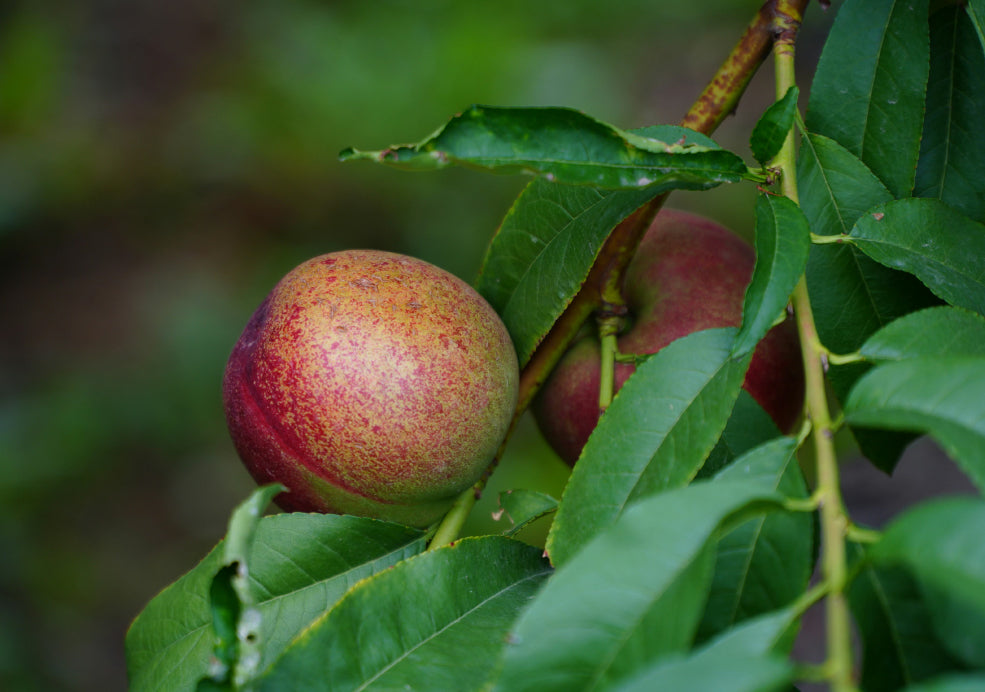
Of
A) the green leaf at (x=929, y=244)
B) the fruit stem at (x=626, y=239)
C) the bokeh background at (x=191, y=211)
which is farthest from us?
the bokeh background at (x=191, y=211)

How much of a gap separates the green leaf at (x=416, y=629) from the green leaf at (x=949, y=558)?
0.29 metres

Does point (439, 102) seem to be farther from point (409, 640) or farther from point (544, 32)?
point (409, 640)

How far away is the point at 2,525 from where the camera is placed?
102 inches

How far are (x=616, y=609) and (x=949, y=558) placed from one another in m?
0.16

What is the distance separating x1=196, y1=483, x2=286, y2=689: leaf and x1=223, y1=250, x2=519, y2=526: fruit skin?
279mm

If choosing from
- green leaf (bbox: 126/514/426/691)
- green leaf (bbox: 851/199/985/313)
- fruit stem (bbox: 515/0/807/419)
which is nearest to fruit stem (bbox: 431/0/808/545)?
fruit stem (bbox: 515/0/807/419)

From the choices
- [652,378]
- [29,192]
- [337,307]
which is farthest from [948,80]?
[29,192]

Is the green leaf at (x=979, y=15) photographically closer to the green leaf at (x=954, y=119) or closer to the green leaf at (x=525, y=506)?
the green leaf at (x=954, y=119)

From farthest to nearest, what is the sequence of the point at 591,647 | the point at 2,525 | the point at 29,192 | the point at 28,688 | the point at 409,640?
the point at 29,192 → the point at 2,525 → the point at 28,688 → the point at 409,640 → the point at 591,647

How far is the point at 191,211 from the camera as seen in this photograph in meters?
3.14

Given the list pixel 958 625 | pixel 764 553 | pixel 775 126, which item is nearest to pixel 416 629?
pixel 764 553

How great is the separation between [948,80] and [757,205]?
40cm

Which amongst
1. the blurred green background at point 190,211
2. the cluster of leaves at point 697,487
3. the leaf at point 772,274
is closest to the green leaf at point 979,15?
the cluster of leaves at point 697,487

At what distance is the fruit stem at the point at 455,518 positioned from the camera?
0.92 m
